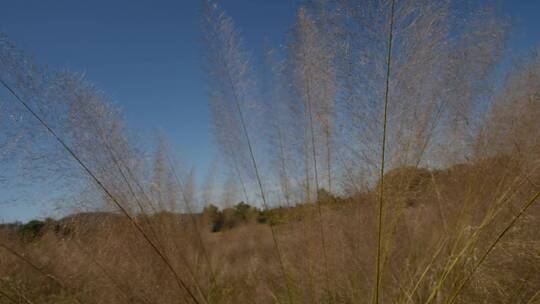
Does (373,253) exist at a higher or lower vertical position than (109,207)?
lower

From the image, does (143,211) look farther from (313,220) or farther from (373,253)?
(373,253)

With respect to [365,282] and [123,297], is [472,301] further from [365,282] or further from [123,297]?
[123,297]

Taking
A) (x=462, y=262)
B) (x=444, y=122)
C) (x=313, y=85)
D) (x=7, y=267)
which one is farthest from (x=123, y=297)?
(x=444, y=122)

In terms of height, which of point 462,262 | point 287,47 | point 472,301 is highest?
point 287,47

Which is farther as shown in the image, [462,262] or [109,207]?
[109,207]

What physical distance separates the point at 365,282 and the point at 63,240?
80.1 inches

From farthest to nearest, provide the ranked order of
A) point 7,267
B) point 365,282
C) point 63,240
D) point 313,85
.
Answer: point 7,267 < point 63,240 < point 365,282 < point 313,85

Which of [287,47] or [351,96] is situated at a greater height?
[287,47]

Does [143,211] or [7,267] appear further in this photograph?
[7,267]

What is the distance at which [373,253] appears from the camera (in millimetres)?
2242

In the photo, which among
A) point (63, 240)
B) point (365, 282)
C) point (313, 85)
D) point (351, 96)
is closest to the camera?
point (351, 96)

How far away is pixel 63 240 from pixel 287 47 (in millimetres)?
1981

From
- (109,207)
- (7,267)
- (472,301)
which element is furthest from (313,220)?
(7,267)

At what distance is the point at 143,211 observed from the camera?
230cm
